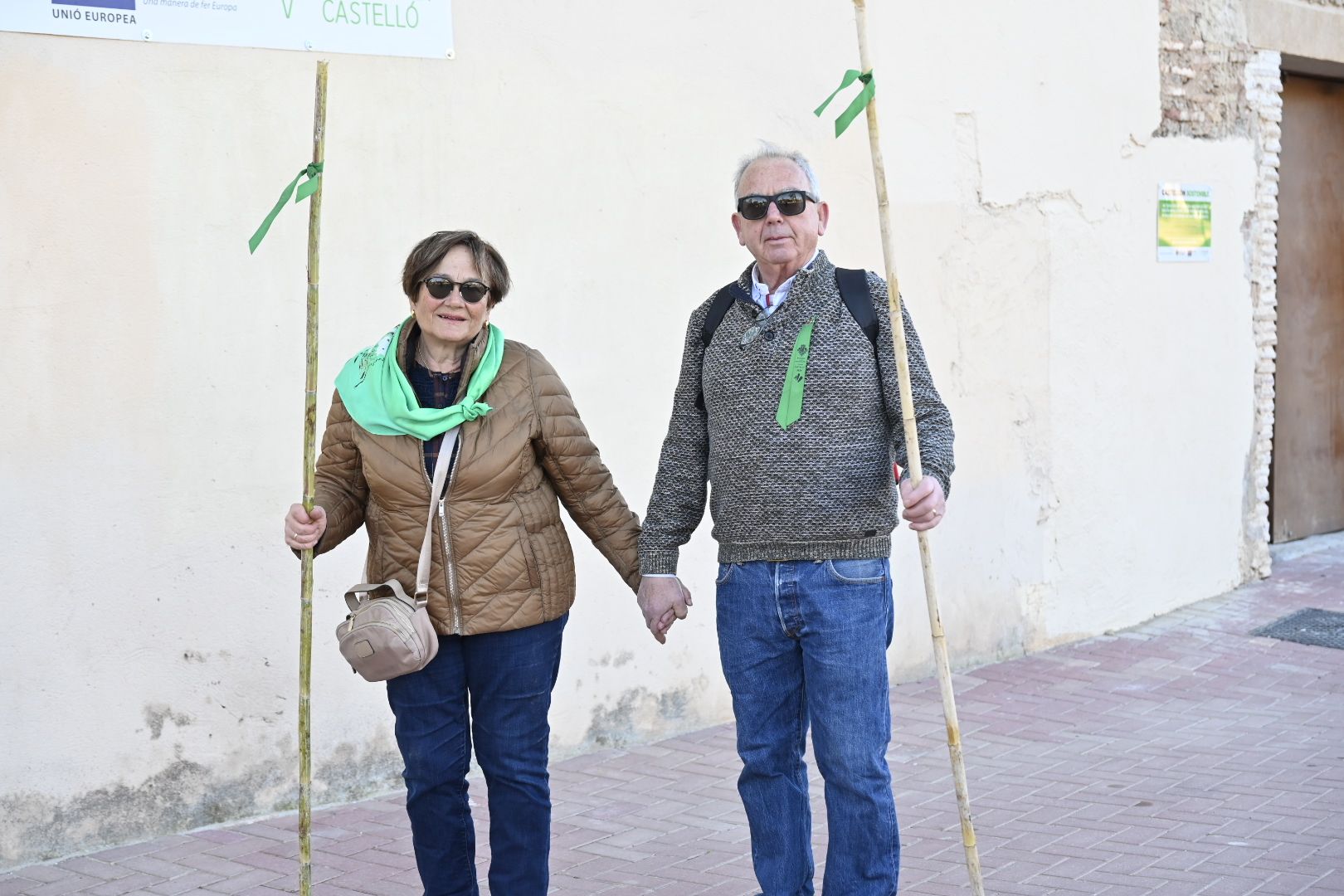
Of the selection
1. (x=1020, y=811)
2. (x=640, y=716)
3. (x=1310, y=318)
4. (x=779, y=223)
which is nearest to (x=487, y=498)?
(x=779, y=223)

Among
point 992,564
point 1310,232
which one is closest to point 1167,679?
point 992,564

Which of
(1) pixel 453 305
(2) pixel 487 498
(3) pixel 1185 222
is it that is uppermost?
(3) pixel 1185 222

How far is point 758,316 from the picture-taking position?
3.95 m

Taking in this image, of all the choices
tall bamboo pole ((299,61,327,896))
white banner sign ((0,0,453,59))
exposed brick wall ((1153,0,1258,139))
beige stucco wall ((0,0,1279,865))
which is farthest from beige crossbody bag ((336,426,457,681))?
exposed brick wall ((1153,0,1258,139))

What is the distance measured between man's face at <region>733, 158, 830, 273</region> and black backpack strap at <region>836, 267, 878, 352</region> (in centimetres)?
12

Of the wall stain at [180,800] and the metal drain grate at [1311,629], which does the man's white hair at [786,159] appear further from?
the metal drain grate at [1311,629]

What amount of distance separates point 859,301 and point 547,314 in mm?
2444

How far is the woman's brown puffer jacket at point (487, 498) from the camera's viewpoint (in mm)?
3840

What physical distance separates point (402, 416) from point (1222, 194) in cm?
627

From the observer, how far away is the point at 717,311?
4.05 meters

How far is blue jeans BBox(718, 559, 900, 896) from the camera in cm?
383

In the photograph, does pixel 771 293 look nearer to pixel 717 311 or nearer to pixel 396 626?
pixel 717 311

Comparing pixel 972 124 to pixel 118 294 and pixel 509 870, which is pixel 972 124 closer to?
pixel 118 294

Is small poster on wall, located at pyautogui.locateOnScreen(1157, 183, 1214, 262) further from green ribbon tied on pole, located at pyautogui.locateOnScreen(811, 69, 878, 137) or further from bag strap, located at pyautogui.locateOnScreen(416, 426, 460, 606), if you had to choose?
bag strap, located at pyautogui.locateOnScreen(416, 426, 460, 606)
